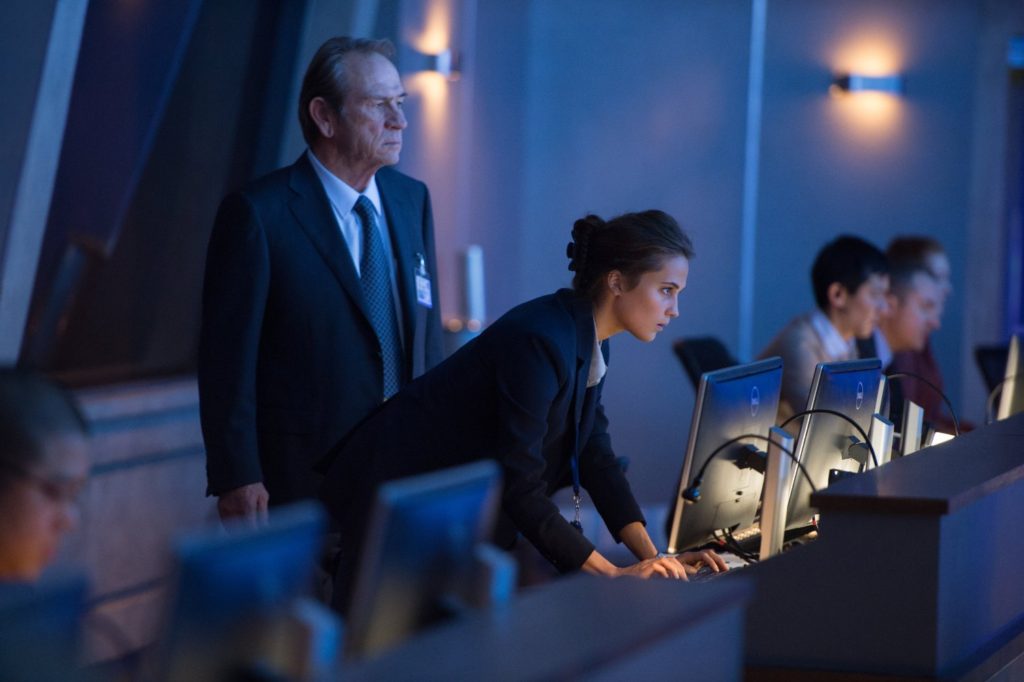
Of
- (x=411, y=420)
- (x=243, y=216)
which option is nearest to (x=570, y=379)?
(x=411, y=420)

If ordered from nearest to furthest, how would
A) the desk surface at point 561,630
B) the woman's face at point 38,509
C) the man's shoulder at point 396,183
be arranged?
1. the desk surface at point 561,630
2. the woman's face at point 38,509
3. the man's shoulder at point 396,183

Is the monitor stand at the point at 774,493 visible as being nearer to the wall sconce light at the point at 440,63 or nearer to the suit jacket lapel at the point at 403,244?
the suit jacket lapel at the point at 403,244

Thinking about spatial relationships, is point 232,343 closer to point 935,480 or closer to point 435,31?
point 935,480

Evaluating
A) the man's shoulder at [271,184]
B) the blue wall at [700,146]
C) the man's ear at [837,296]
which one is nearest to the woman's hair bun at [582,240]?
the man's shoulder at [271,184]

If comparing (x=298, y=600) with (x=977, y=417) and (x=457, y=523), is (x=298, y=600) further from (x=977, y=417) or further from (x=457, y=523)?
(x=977, y=417)

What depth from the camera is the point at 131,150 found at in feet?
17.5

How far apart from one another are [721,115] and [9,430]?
6.20 meters

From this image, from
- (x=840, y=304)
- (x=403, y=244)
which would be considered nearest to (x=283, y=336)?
(x=403, y=244)

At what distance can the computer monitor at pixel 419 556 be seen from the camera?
1.47 m

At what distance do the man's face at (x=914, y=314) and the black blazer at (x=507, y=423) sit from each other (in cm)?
257

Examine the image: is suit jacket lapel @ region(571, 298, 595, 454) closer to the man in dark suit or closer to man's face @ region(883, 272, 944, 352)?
the man in dark suit

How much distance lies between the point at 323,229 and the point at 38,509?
161cm

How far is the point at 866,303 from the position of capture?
453 cm

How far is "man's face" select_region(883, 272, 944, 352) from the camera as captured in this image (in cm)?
517
